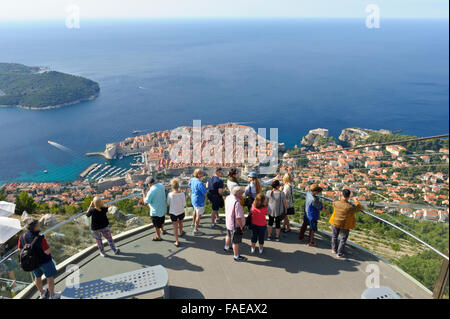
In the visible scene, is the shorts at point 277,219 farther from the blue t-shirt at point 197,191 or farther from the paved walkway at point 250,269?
the blue t-shirt at point 197,191

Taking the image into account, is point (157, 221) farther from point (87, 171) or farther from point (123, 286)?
point (87, 171)

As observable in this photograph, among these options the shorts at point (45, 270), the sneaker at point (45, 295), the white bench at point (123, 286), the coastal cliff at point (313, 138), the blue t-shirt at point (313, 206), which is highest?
the blue t-shirt at point (313, 206)

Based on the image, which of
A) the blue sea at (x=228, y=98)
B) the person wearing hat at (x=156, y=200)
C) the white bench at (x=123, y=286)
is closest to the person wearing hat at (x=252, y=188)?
the person wearing hat at (x=156, y=200)

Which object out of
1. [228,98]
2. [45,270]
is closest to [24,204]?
[45,270]
